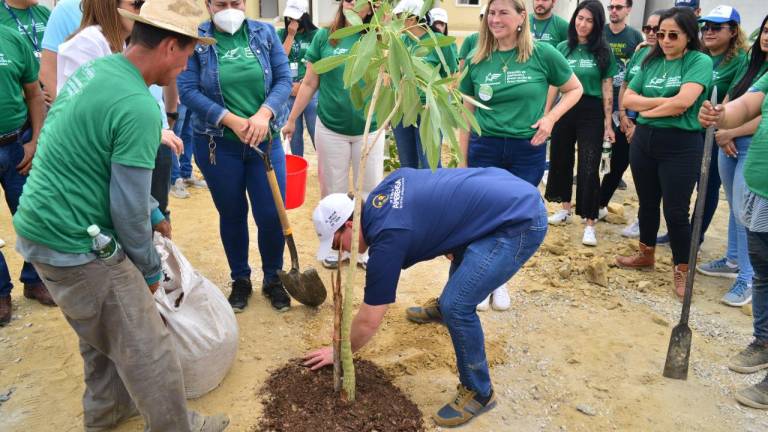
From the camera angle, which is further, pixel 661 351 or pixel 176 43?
pixel 661 351

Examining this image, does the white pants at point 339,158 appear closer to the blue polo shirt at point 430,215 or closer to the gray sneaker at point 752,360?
the blue polo shirt at point 430,215

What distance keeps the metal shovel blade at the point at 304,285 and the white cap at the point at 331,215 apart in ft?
3.56

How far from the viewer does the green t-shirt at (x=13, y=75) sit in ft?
10.5

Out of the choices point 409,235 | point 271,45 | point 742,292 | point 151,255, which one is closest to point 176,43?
point 151,255

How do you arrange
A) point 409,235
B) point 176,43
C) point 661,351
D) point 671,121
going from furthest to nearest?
point 671,121 < point 661,351 < point 409,235 < point 176,43

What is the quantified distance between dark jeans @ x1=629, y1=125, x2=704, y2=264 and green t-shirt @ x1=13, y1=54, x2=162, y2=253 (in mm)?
3315

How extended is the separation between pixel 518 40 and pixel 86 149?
2582 mm

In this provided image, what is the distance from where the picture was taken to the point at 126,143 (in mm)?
1856

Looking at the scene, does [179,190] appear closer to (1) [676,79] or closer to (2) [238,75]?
(2) [238,75]

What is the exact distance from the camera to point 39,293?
3.67 m

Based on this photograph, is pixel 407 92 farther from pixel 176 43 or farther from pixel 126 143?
pixel 126 143

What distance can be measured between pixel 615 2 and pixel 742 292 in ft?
9.02

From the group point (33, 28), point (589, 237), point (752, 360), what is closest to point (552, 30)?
point (589, 237)

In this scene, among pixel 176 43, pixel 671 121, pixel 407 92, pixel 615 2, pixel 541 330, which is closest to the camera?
pixel 176 43
